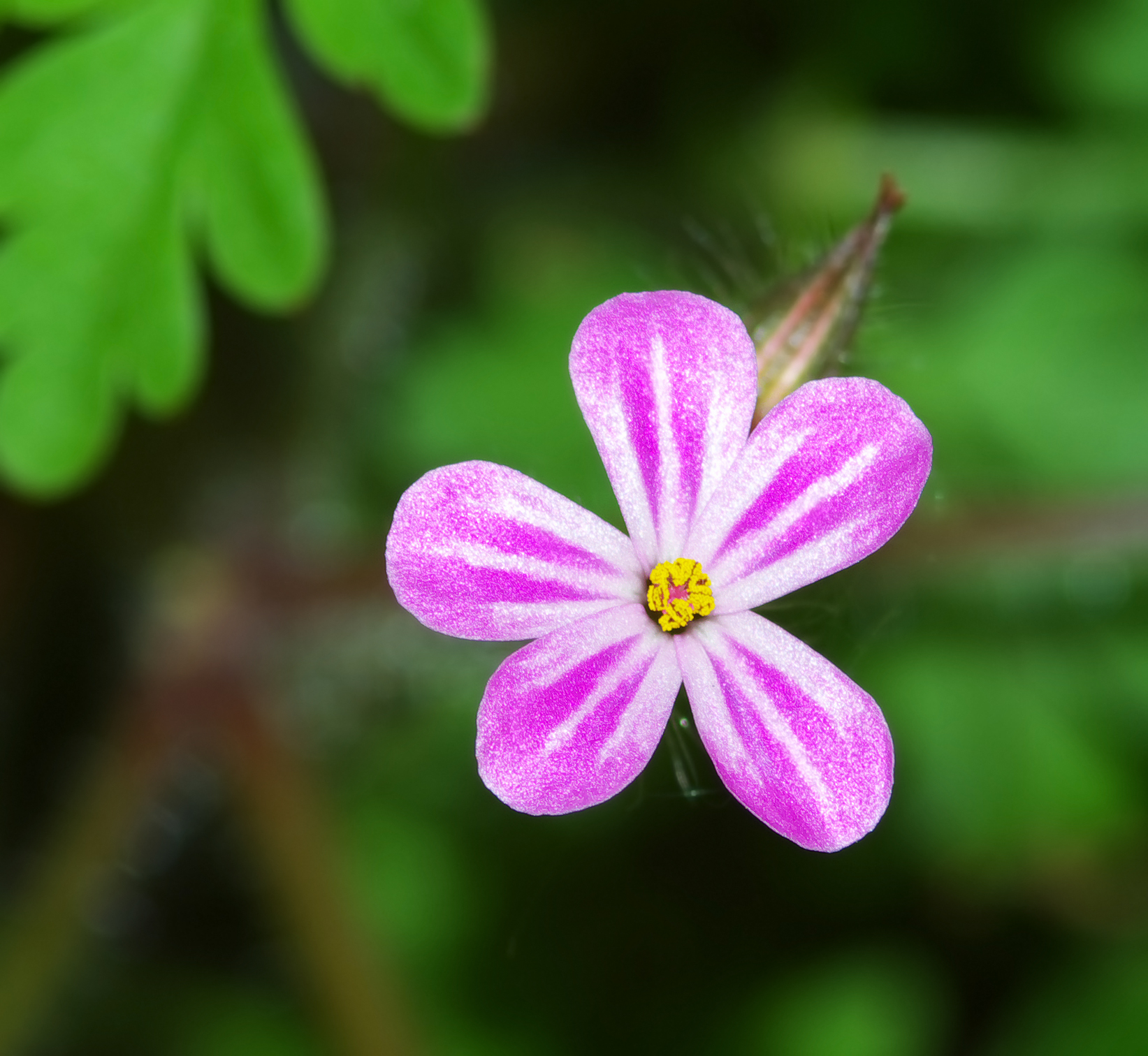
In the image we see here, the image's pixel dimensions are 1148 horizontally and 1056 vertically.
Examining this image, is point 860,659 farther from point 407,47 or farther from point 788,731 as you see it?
point 788,731

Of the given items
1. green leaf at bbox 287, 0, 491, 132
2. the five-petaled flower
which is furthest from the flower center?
green leaf at bbox 287, 0, 491, 132

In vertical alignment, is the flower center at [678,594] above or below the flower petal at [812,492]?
below

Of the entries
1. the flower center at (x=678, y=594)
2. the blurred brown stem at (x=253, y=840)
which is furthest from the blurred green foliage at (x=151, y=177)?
the flower center at (x=678, y=594)

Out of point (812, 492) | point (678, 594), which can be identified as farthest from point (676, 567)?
point (812, 492)

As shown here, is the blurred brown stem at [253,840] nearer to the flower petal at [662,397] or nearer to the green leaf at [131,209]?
the green leaf at [131,209]

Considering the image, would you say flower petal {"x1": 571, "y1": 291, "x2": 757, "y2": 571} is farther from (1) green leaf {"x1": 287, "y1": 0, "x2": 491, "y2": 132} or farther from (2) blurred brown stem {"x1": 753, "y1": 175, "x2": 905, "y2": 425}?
(1) green leaf {"x1": 287, "y1": 0, "x2": 491, "y2": 132}

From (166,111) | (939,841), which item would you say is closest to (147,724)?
(166,111)
